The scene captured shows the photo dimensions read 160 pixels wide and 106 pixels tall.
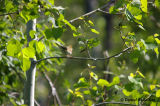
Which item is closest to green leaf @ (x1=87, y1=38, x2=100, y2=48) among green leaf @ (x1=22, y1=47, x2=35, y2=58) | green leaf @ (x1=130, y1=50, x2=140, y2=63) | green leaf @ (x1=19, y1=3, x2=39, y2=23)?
green leaf @ (x1=130, y1=50, x2=140, y2=63)

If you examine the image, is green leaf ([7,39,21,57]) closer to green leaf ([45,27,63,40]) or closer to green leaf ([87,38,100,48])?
green leaf ([45,27,63,40])

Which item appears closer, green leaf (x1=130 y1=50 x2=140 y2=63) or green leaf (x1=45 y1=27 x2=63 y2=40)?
green leaf (x1=45 y1=27 x2=63 y2=40)

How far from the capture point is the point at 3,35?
285cm

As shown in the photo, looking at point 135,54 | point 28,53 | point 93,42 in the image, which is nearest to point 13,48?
point 28,53

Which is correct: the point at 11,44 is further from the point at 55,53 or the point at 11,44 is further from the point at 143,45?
the point at 55,53

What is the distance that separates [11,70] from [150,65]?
467cm

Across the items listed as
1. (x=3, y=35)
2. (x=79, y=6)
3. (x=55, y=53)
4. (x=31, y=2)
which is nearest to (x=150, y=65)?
(x=55, y=53)

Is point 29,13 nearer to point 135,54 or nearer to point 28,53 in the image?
point 28,53

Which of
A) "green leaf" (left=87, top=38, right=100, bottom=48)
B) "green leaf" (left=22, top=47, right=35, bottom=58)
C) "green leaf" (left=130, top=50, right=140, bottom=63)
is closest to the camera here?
"green leaf" (left=22, top=47, right=35, bottom=58)

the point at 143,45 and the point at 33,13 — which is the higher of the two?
the point at 33,13

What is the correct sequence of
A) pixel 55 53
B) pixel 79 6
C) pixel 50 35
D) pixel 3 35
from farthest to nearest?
1. pixel 79 6
2. pixel 55 53
3. pixel 3 35
4. pixel 50 35

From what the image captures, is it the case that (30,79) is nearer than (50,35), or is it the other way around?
(50,35)

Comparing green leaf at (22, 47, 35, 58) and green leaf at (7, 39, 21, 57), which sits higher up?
green leaf at (7, 39, 21, 57)

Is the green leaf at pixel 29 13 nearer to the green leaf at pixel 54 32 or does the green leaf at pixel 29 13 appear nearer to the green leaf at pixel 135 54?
the green leaf at pixel 54 32
